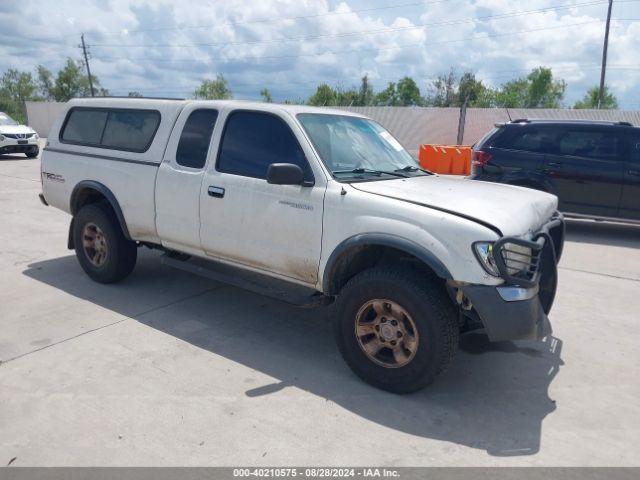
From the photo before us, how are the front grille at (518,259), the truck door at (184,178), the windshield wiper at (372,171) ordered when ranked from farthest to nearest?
the truck door at (184,178) < the windshield wiper at (372,171) < the front grille at (518,259)

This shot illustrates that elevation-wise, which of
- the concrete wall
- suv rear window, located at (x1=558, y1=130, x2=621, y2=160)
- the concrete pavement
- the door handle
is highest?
the concrete wall

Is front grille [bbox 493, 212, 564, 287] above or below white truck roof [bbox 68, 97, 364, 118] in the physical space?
below

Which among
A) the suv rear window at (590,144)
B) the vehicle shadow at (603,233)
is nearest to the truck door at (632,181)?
the suv rear window at (590,144)

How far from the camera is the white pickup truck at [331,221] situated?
3410mm

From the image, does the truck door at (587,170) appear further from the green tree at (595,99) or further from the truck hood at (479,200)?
the green tree at (595,99)

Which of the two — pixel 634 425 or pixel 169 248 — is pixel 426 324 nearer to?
pixel 634 425

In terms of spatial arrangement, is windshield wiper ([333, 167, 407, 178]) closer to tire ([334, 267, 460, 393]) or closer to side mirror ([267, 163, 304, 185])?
side mirror ([267, 163, 304, 185])

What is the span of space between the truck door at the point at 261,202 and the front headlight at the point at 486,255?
3.85ft

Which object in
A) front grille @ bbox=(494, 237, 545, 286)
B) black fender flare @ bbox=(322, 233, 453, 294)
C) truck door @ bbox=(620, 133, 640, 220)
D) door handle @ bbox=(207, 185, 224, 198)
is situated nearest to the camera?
front grille @ bbox=(494, 237, 545, 286)

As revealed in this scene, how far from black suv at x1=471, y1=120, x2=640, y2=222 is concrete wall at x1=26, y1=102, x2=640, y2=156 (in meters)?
11.6

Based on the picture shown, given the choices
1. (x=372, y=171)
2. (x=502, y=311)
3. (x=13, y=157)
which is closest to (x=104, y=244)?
(x=372, y=171)

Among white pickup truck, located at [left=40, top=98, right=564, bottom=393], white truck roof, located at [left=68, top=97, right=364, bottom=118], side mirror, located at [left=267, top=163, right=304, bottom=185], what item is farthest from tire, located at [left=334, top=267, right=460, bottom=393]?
white truck roof, located at [left=68, top=97, right=364, bottom=118]

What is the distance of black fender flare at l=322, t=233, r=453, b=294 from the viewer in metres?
3.38

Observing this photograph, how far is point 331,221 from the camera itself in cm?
387
